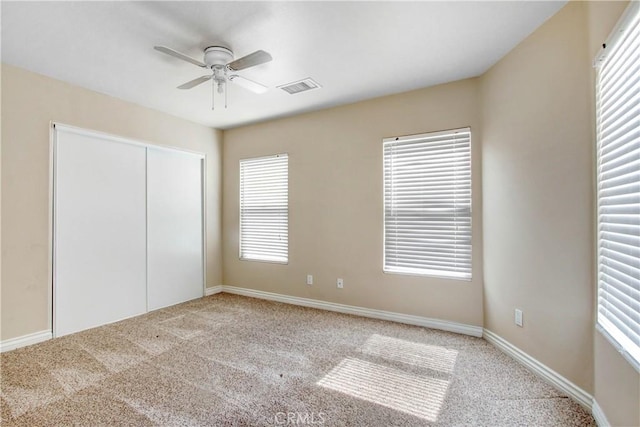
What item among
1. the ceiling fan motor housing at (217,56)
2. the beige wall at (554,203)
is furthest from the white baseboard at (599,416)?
the ceiling fan motor housing at (217,56)

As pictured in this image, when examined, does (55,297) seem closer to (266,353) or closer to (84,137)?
(84,137)

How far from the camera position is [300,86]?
10.6 ft

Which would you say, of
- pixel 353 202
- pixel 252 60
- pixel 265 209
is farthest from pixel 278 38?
pixel 265 209

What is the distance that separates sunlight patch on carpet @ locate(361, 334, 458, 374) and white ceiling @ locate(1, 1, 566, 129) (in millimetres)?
2625

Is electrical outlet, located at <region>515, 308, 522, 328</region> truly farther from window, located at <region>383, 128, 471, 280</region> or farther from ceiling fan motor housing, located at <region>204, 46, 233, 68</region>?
ceiling fan motor housing, located at <region>204, 46, 233, 68</region>

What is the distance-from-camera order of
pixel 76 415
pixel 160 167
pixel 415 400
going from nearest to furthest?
pixel 76 415
pixel 415 400
pixel 160 167

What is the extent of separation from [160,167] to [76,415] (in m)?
2.96

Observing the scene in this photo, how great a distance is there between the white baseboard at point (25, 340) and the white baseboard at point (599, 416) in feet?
14.6

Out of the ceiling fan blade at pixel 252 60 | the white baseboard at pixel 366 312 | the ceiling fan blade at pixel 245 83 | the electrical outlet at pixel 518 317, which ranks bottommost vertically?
the white baseboard at pixel 366 312

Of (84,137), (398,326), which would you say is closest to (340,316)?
(398,326)

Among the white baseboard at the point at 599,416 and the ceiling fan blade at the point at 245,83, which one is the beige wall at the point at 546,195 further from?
the ceiling fan blade at the point at 245,83

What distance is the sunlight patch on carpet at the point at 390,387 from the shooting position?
6.35ft

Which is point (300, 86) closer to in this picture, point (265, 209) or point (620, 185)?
point (265, 209)

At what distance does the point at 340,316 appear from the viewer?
368 centimetres
